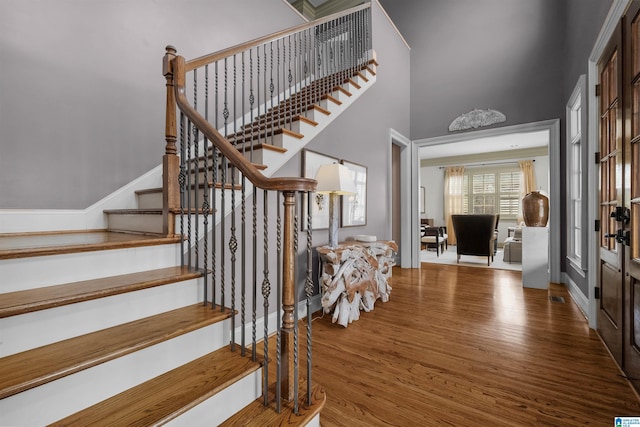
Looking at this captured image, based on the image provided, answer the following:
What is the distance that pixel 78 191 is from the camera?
89.3 inches

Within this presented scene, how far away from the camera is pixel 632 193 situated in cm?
172

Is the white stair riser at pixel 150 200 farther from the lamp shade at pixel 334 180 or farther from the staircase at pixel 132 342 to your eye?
the lamp shade at pixel 334 180

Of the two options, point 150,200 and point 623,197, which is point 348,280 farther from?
point 623,197

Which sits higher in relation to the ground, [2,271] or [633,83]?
[633,83]

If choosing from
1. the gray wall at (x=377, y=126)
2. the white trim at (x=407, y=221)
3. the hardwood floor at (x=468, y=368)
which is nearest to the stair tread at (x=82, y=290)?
the hardwood floor at (x=468, y=368)

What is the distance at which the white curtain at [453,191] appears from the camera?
9.34 metres

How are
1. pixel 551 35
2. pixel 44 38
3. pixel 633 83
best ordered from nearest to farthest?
pixel 633 83 < pixel 44 38 < pixel 551 35

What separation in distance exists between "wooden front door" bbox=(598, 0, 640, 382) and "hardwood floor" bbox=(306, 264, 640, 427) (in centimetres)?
25

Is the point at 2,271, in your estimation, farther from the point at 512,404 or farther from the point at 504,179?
the point at 504,179

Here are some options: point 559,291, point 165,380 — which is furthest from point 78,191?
point 559,291

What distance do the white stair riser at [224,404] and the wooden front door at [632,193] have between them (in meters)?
2.14

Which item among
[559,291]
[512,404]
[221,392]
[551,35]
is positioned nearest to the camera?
[221,392]

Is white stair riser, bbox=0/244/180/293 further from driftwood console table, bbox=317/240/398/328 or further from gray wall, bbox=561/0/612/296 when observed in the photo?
gray wall, bbox=561/0/612/296

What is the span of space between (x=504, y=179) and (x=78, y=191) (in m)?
10.2
